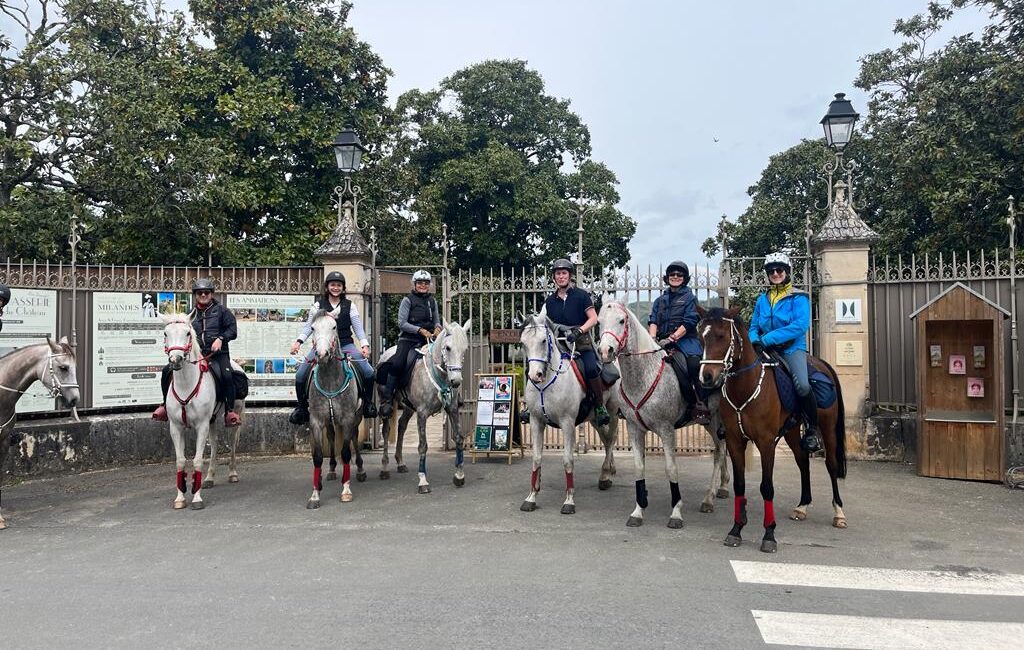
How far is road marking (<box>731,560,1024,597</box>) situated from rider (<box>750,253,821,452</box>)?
1.44 meters

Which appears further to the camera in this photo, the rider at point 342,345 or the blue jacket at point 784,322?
the rider at point 342,345

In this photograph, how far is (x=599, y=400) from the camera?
773 cm

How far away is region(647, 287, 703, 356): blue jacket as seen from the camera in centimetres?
736

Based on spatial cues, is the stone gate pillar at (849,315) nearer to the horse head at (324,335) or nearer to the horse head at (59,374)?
the horse head at (324,335)

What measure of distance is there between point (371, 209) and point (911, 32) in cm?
1655

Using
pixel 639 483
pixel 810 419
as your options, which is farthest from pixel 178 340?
pixel 810 419

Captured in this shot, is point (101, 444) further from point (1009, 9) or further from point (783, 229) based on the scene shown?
point (783, 229)

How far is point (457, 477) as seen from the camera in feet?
28.0

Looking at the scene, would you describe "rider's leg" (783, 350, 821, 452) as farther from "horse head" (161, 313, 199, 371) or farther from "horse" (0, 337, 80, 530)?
"horse" (0, 337, 80, 530)

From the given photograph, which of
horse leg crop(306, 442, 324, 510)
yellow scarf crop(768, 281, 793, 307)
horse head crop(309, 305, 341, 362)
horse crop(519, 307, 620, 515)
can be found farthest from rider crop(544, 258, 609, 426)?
horse leg crop(306, 442, 324, 510)

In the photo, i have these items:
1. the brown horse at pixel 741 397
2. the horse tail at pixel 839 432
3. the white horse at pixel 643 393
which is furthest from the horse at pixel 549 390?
the horse tail at pixel 839 432

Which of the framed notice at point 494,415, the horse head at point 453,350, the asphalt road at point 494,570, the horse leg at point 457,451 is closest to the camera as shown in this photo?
the asphalt road at point 494,570

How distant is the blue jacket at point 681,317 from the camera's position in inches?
290

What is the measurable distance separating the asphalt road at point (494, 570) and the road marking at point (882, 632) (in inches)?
0.7
